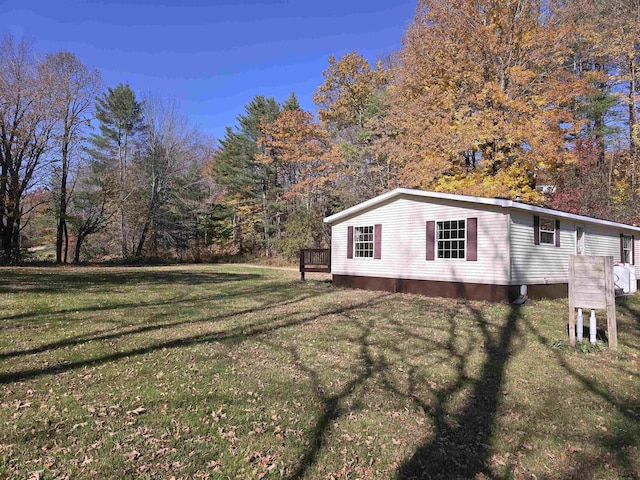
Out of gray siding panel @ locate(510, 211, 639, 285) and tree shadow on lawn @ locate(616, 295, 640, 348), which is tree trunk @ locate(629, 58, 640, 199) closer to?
gray siding panel @ locate(510, 211, 639, 285)

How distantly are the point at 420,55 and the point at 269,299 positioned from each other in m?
13.2

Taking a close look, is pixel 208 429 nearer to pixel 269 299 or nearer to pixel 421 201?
pixel 269 299

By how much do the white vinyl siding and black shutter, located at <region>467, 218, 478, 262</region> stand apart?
78 mm

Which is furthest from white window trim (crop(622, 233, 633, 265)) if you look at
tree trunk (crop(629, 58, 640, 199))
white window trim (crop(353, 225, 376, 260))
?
white window trim (crop(353, 225, 376, 260))

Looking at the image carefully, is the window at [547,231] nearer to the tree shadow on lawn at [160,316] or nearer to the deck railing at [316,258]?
the tree shadow on lawn at [160,316]

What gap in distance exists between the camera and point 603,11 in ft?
62.1

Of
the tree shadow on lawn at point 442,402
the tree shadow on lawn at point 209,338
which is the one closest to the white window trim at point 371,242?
the tree shadow on lawn at point 209,338

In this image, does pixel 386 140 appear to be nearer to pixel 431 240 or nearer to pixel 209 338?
pixel 431 240

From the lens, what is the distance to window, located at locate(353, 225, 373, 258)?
43.1 ft

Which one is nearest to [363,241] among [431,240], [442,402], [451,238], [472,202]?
[431,240]

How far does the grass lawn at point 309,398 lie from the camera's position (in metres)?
3.01

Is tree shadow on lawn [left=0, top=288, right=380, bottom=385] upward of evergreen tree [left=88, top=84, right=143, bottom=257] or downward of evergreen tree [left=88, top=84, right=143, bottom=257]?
downward

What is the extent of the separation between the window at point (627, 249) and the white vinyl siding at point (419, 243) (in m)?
8.52

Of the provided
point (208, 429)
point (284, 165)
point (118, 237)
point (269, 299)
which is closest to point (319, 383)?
point (208, 429)
